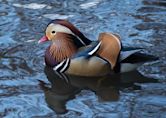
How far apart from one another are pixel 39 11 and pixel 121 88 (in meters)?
2.80

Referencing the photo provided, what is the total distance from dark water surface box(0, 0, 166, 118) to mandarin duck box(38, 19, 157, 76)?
113 mm

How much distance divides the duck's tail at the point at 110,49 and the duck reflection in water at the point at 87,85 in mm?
211

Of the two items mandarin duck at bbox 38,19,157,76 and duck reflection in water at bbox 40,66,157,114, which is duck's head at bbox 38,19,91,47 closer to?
mandarin duck at bbox 38,19,157,76

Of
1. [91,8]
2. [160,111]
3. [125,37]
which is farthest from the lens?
[91,8]

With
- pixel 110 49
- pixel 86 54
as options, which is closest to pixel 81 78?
pixel 86 54

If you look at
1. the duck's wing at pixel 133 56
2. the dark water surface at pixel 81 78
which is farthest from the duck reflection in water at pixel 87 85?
the duck's wing at pixel 133 56

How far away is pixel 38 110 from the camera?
644cm

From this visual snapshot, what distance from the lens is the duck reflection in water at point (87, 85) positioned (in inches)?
268

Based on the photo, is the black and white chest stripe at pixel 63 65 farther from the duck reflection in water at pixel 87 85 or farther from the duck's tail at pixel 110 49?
the duck's tail at pixel 110 49

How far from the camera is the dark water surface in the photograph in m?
6.46

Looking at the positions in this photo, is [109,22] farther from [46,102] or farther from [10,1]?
[46,102]

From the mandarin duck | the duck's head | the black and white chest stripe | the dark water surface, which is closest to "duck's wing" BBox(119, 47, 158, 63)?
the mandarin duck

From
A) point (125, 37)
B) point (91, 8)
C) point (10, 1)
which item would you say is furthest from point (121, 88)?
point (10, 1)

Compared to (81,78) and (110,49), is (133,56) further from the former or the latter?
(81,78)
